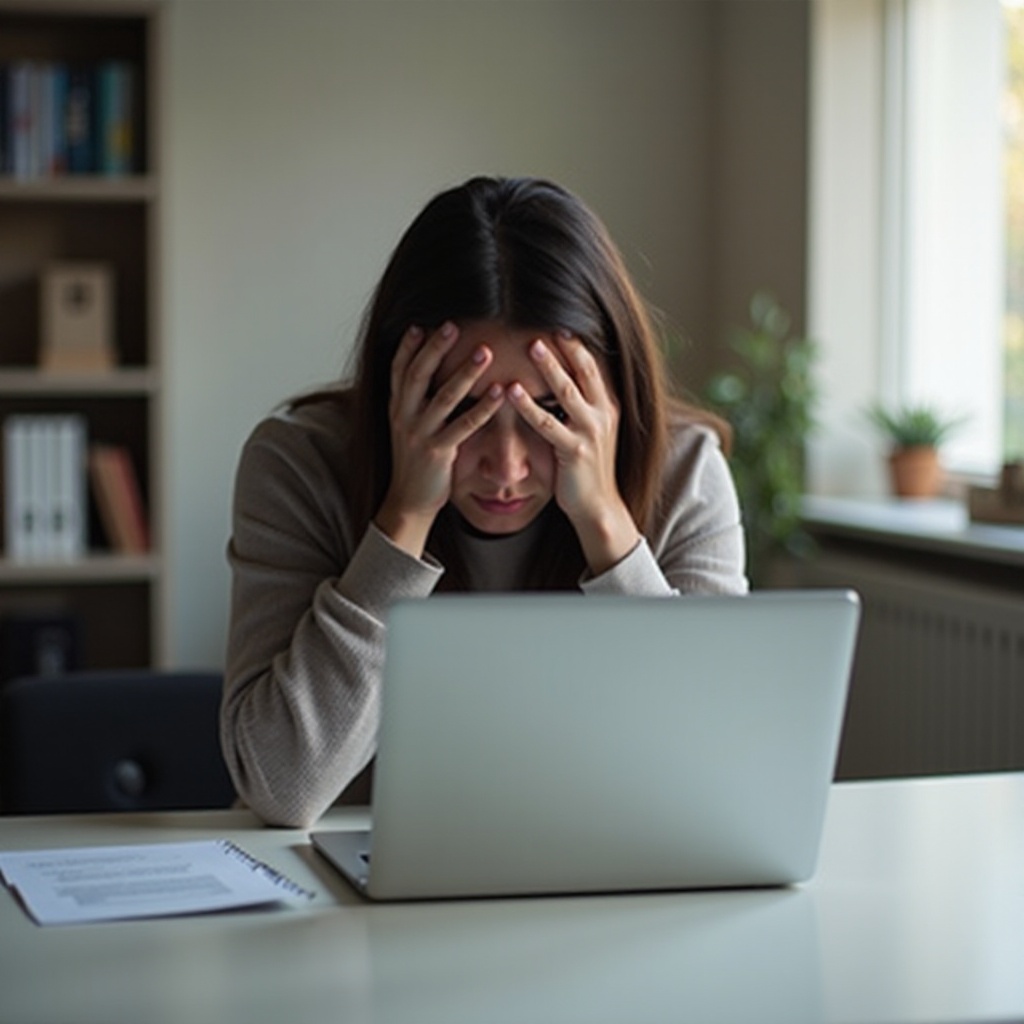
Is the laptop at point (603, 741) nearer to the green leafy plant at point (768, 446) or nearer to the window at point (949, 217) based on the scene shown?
the green leafy plant at point (768, 446)

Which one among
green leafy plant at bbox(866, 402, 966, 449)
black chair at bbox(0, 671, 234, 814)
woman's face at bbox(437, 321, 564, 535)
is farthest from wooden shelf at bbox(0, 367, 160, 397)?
woman's face at bbox(437, 321, 564, 535)

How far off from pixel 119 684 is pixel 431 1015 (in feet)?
3.18

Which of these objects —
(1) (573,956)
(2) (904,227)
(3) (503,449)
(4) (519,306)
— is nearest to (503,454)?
(3) (503,449)

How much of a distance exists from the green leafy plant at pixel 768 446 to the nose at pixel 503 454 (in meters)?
1.83

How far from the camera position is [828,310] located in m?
3.95

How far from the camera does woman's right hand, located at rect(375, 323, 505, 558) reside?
177cm

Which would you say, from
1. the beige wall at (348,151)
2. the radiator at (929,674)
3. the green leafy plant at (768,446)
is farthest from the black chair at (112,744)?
the beige wall at (348,151)

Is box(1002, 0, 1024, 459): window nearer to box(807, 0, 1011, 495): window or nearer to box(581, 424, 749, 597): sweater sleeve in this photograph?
box(807, 0, 1011, 495): window

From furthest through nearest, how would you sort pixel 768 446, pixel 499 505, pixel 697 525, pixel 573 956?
pixel 768 446 < pixel 697 525 < pixel 499 505 < pixel 573 956

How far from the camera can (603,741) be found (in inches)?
52.9

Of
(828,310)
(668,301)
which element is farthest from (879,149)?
(668,301)

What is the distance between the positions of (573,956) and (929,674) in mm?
2285

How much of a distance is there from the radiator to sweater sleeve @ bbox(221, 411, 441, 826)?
1.60 metres

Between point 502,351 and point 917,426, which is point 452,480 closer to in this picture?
point 502,351
